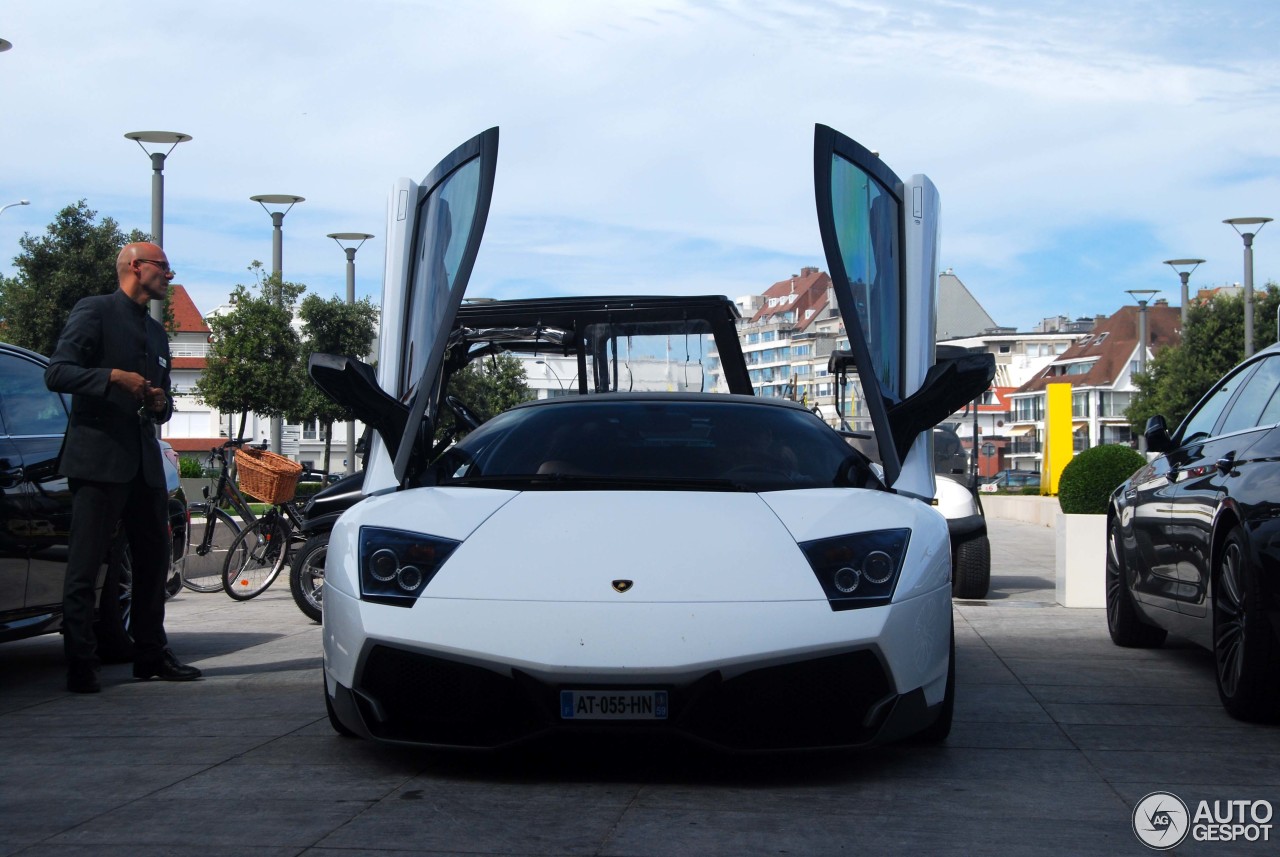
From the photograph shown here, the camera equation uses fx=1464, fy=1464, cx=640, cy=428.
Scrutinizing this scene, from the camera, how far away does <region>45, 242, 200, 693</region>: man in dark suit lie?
6.14 m

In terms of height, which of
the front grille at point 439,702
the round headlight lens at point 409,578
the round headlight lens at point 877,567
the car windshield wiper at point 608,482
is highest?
the car windshield wiper at point 608,482

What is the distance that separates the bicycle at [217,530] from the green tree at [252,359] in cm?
2167

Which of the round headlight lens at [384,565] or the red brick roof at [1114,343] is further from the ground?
the red brick roof at [1114,343]

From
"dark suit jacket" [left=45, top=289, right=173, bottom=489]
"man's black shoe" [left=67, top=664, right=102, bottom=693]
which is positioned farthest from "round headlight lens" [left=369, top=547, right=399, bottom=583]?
"man's black shoe" [left=67, top=664, right=102, bottom=693]

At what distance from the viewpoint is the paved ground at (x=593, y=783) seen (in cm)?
362

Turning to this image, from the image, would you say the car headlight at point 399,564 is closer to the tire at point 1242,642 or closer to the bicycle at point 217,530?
the tire at point 1242,642

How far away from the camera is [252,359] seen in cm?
3453

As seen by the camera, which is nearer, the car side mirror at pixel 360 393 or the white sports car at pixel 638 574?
the white sports car at pixel 638 574

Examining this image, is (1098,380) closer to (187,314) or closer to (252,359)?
(187,314)

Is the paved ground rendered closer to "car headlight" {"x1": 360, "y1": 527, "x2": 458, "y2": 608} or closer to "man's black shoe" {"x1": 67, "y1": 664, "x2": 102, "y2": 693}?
"man's black shoe" {"x1": 67, "y1": 664, "x2": 102, "y2": 693}

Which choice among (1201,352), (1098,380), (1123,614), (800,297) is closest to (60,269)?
(1123,614)

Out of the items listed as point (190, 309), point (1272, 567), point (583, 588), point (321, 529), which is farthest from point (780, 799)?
point (190, 309)

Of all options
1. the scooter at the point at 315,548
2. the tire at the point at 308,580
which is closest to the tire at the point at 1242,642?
the scooter at the point at 315,548

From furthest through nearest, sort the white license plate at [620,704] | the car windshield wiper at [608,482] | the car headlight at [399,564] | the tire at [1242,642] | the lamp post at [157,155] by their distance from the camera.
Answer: the lamp post at [157,155]
the tire at [1242,642]
the car windshield wiper at [608,482]
the car headlight at [399,564]
the white license plate at [620,704]
